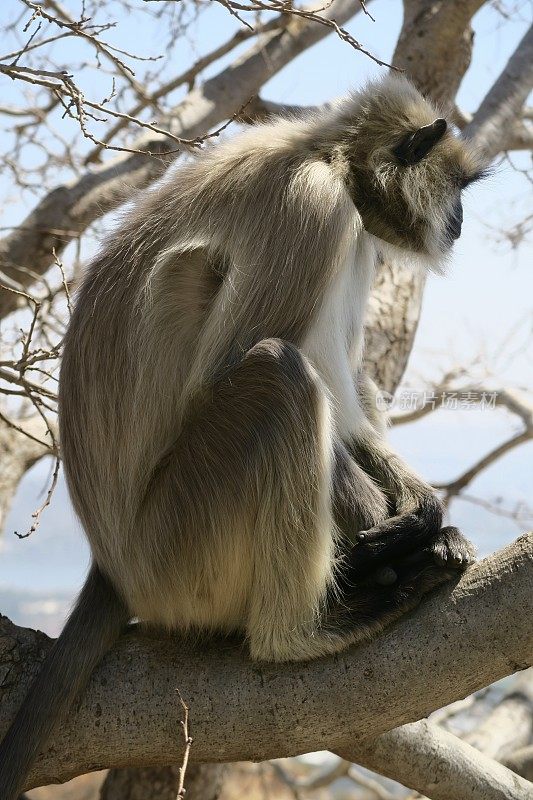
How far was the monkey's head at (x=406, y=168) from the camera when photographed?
10.8 feet

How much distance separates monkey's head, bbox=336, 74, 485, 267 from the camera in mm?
3291

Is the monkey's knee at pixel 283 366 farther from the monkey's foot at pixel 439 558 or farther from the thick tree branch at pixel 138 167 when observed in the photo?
the thick tree branch at pixel 138 167

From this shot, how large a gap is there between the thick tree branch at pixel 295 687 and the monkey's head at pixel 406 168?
145cm

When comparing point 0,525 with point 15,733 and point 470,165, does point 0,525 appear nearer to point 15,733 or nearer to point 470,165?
point 15,733

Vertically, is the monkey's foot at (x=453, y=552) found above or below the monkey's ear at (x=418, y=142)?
below

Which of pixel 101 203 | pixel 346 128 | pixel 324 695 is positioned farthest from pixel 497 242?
pixel 324 695

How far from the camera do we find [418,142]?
3348mm

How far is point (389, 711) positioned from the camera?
96.1 inches

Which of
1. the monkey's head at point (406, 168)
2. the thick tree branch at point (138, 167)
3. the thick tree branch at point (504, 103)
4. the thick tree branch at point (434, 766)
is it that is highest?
the thick tree branch at point (138, 167)

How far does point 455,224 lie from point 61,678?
225 cm

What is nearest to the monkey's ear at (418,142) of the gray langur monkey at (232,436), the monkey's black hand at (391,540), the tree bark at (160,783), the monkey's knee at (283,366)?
the gray langur monkey at (232,436)

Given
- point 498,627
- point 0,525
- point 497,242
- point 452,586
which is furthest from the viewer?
point 497,242

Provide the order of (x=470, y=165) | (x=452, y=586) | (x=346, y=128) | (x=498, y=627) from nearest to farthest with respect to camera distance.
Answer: (x=498, y=627) < (x=452, y=586) < (x=346, y=128) < (x=470, y=165)

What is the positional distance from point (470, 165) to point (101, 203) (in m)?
2.49
